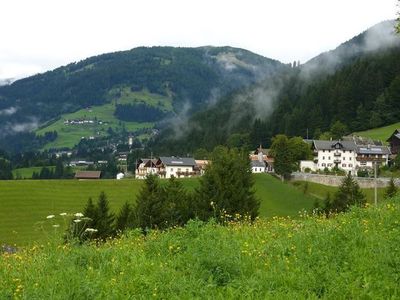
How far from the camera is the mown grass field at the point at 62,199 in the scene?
68.8m

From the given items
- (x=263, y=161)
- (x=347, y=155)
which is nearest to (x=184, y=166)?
(x=263, y=161)

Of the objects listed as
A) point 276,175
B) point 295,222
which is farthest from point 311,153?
point 295,222

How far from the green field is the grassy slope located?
519ft

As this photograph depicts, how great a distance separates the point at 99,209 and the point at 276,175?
280ft

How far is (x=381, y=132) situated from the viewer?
17000 centimetres

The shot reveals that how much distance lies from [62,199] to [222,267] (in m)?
77.1

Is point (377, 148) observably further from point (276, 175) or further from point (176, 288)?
point (176, 288)

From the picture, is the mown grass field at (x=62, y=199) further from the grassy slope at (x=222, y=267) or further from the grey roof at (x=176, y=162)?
the grey roof at (x=176, y=162)

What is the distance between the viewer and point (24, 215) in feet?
235

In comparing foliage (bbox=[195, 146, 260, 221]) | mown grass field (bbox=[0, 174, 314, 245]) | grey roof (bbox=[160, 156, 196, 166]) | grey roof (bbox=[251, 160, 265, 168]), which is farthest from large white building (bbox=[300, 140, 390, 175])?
foliage (bbox=[195, 146, 260, 221])

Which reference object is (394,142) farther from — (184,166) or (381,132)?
(184,166)

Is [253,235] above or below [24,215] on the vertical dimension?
above

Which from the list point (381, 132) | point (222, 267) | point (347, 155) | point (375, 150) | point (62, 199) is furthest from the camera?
point (381, 132)

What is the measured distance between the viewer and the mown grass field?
68.8 metres
